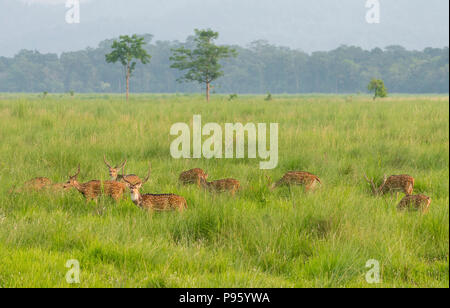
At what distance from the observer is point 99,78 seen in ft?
332

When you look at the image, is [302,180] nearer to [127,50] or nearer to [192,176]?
[192,176]

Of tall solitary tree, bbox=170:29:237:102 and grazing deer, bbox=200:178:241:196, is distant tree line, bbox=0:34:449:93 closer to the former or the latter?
tall solitary tree, bbox=170:29:237:102

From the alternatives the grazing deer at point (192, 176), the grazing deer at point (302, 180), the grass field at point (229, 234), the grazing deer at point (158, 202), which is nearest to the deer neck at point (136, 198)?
the grazing deer at point (158, 202)

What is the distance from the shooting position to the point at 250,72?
362 ft

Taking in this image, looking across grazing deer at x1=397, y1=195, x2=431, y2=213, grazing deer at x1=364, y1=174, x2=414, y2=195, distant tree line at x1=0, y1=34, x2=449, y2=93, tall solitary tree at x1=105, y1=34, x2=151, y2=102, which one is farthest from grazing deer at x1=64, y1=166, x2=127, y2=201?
distant tree line at x1=0, y1=34, x2=449, y2=93

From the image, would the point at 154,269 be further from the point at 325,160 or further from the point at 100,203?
the point at 325,160

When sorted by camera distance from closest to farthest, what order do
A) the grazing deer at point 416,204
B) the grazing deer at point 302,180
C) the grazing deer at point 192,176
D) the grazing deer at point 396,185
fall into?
the grazing deer at point 416,204, the grazing deer at point 396,185, the grazing deer at point 302,180, the grazing deer at point 192,176

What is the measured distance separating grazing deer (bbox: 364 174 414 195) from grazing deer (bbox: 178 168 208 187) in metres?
2.35

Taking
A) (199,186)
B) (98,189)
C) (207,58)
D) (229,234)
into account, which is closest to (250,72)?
(207,58)

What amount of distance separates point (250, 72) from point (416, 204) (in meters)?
107

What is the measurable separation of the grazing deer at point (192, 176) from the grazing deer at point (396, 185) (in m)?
2.35

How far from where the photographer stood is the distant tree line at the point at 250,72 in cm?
9644

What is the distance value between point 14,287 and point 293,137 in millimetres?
7460

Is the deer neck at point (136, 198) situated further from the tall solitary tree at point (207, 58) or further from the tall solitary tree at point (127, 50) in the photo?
the tall solitary tree at point (207, 58)
